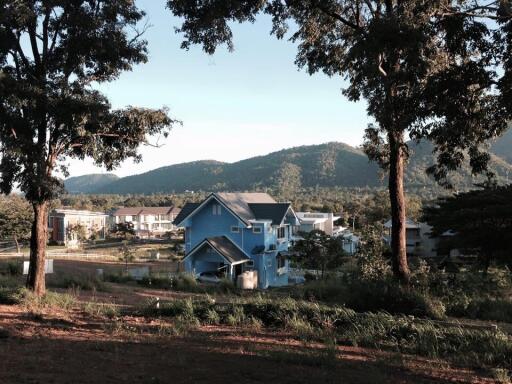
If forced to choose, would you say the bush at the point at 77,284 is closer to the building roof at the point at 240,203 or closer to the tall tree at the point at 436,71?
the tall tree at the point at 436,71

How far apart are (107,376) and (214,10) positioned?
8656mm

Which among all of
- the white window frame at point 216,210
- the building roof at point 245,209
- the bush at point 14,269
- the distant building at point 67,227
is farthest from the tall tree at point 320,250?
the distant building at point 67,227

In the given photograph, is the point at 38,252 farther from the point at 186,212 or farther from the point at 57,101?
the point at 186,212

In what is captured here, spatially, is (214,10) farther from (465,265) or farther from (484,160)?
(465,265)

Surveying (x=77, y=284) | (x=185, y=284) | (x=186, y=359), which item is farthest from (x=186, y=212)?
(x=186, y=359)

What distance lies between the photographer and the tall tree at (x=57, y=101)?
41.9 feet

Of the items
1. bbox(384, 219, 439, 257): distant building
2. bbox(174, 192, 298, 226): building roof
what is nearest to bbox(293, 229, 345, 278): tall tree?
bbox(174, 192, 298, 226): building roof

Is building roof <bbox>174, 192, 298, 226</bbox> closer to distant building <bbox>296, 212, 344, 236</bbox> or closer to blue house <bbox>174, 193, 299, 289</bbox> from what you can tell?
blue house <bbox>174, 193, 299, 289</bbox>

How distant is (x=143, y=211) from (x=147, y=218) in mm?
2305

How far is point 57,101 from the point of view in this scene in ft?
41.7

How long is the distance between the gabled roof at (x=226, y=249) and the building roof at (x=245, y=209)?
2.11 metres

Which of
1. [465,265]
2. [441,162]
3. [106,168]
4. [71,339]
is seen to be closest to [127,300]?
[106,168]

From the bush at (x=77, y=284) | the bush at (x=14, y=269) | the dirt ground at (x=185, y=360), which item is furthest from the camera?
the bush at (x=14, y=269)

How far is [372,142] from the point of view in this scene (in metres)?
17.2
